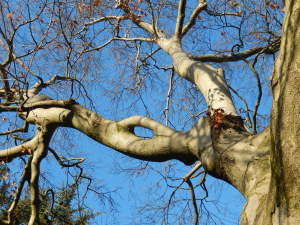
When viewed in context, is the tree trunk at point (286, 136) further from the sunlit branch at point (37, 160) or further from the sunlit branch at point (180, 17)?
the sunlit branch at point (180, 17)

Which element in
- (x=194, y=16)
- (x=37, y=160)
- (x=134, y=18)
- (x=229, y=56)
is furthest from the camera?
(x=134, y=18)

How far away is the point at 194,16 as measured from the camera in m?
5.63

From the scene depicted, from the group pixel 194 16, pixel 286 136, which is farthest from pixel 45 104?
pixel 194 16

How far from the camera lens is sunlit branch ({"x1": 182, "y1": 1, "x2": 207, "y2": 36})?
546 cm

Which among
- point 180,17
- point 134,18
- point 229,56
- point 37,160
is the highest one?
point 134,18

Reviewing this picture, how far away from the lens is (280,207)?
1.90m

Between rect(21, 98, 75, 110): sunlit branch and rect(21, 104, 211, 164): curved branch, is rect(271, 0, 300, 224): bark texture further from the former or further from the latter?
rect(21, 98, 75, 110): sunlit branch

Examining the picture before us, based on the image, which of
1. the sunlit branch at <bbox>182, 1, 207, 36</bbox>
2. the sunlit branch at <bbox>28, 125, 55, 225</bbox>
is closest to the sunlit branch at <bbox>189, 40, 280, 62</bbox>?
the sunlit branch at <bbox>182, 1, 207, 36</bbox>

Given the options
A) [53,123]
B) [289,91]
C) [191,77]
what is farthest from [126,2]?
[289,91]

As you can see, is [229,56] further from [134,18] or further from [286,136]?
[286,136]

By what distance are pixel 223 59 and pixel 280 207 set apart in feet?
11.3

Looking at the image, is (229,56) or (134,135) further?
(229,56)

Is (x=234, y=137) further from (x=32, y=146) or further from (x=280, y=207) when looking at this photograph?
(x=32, y=146)

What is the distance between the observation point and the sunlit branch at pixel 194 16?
5.46 m
